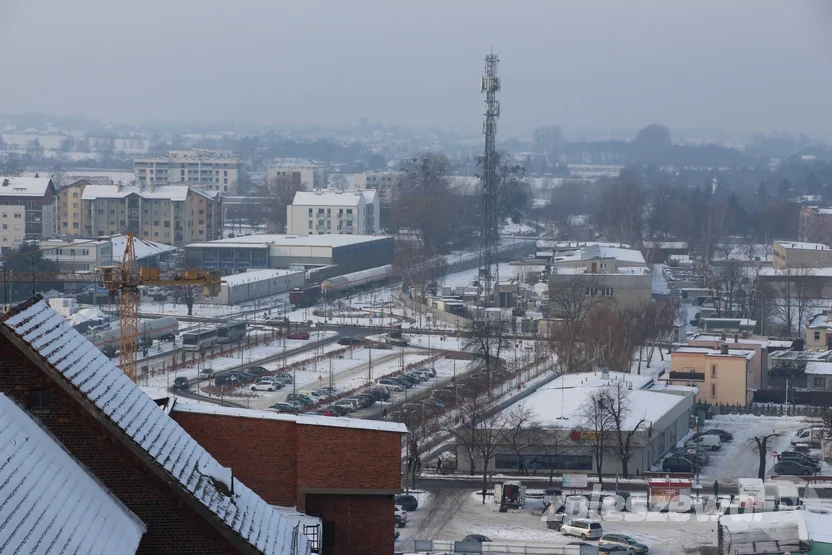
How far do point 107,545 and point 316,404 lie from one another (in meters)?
10.4

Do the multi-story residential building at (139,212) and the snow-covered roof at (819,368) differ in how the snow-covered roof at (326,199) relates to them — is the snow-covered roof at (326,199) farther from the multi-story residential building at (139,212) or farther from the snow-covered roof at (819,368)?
the snow-covered roof at (819,368)

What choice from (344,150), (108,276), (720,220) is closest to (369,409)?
(108,276)

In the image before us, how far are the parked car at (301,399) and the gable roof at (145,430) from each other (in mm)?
9442

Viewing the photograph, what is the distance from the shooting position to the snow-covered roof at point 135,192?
2933cm

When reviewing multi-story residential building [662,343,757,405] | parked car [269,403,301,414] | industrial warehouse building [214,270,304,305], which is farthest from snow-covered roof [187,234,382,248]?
parked car [269,403,301,414]

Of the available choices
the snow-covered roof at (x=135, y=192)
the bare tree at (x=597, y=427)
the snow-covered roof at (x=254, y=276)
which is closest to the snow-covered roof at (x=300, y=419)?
the bare tree at (x=597, y=427)

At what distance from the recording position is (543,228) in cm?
3828

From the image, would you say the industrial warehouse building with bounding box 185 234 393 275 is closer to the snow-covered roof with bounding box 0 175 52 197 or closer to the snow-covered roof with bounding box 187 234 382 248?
the snow-covered roof with bounding box 187 234 382 248

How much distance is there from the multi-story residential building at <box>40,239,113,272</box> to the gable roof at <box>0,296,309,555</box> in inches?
783

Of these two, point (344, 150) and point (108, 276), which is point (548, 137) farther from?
point (108, 276)

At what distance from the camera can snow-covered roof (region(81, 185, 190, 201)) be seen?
29.3 metres

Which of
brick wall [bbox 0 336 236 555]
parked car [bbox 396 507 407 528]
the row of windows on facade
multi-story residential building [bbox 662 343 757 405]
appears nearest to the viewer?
brick wall [bbox 0 336 236 555]

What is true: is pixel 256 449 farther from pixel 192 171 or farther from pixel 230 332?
pixel 192 171

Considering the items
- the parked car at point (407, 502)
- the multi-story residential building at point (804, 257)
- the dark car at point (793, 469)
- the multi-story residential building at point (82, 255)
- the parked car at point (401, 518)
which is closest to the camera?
the parked car at point (401, 518)
